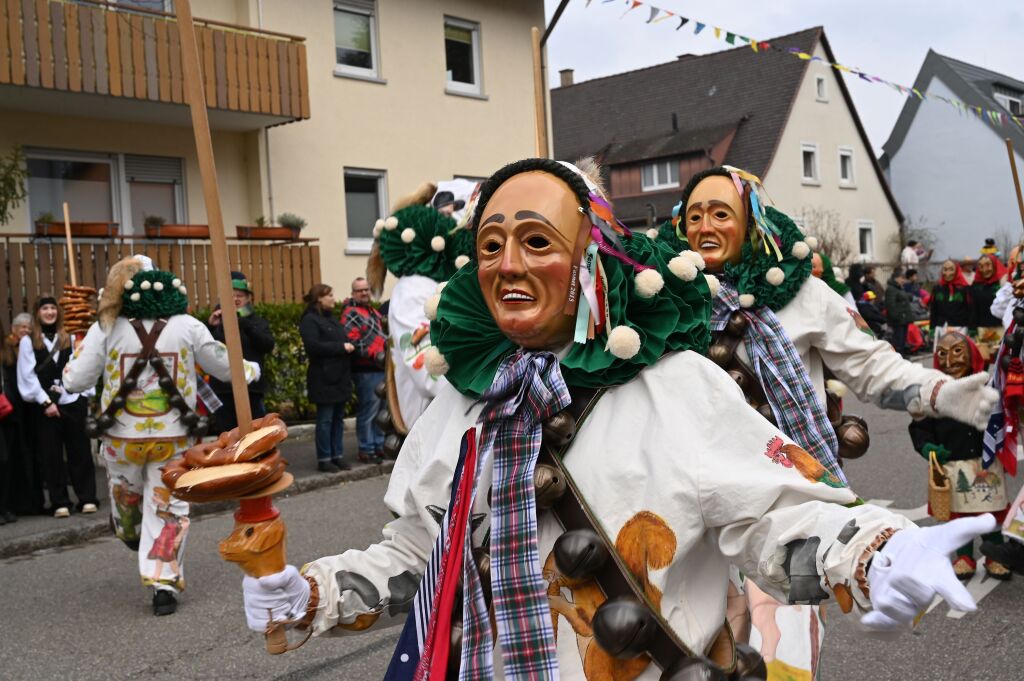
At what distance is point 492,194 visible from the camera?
7.64 feet

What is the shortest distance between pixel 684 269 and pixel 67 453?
7.16 meters

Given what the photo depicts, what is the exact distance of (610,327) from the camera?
2.18 m

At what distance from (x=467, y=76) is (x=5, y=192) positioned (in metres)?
8.86

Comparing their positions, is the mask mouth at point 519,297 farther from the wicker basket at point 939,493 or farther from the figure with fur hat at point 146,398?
the wicker basket at point 939,493

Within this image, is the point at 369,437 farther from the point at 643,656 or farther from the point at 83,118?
the point at 643,656

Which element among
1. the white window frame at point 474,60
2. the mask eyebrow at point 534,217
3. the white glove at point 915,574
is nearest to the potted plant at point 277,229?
the white window frame at point 474,60

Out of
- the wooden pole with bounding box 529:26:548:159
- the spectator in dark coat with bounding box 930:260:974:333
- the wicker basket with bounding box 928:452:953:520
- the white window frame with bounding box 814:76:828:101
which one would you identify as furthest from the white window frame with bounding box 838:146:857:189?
the wooden pole with bounding box 529:26:548:159

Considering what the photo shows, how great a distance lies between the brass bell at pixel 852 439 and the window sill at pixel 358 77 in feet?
40.1

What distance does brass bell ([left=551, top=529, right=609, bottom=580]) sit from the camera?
1975 millimetres

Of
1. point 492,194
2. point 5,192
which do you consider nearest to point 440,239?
point 492,194

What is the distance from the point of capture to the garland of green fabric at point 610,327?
217 centimetres

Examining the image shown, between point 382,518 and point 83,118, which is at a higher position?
point 83,118

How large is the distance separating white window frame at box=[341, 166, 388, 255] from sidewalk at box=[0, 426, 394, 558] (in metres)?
4.77

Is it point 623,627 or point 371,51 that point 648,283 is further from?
point 371,51
